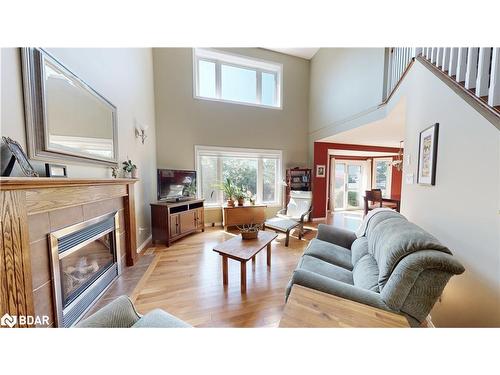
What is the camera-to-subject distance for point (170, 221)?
3.18 m

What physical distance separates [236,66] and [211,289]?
475cm

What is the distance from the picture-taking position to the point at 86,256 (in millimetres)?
1821

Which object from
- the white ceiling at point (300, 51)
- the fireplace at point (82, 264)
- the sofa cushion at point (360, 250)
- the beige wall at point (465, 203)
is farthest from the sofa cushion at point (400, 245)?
the white ceiling at point (300, 51)

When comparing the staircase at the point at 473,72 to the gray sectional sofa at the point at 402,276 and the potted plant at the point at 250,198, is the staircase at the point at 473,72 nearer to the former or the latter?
the gray sectional sofa at the point at 402,276

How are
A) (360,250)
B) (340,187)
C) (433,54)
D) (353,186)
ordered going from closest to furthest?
(433,54) → (360,250) → (340,187) → (353,186)

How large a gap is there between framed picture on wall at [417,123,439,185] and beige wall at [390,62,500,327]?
41 millimetres

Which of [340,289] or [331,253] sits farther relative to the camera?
[331,253]

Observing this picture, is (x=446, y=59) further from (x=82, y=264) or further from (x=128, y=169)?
(x=82, y=264)

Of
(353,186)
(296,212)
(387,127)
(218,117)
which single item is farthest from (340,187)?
(218,117)

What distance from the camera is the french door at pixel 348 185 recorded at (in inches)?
257

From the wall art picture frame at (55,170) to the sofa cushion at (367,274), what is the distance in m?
2.26
